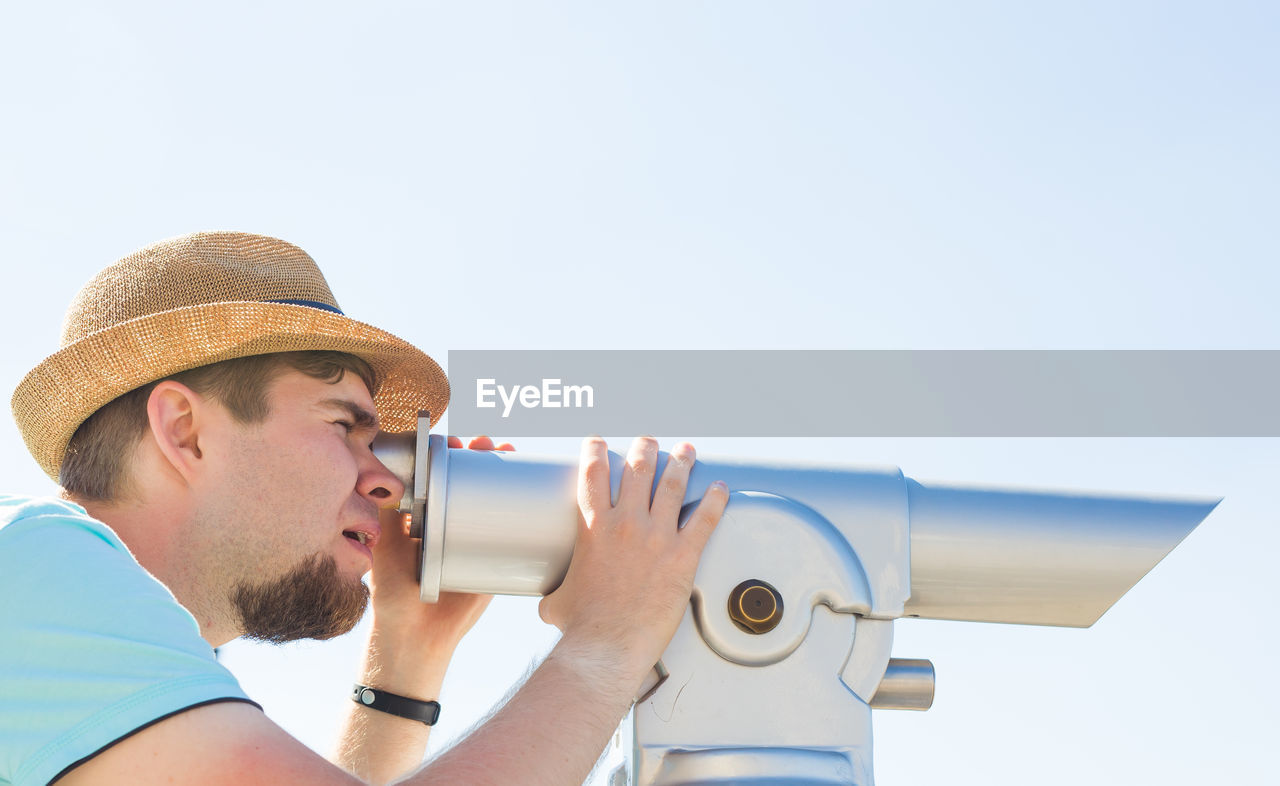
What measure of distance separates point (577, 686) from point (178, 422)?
739 mm

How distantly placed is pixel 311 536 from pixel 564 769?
0.56 meters

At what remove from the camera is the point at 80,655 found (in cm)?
118

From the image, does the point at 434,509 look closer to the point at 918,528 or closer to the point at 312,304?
the point at 312,304

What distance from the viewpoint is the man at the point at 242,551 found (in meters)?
1.16

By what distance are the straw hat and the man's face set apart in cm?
13

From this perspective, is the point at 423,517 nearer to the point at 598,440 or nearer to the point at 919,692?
the point at 598,440

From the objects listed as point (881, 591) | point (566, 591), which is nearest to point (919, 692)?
point (881, 591)

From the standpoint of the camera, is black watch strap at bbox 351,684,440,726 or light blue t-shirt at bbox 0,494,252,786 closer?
light blue t-shirt at bbox 0,494,252,786

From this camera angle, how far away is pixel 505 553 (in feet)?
5.25

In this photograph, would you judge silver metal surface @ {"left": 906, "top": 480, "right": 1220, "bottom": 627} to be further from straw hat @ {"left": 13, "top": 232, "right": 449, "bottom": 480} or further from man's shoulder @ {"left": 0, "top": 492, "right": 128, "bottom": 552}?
man's shoulder @ {"left": 0, "top": 492, "right": 128, "bottom": 552}

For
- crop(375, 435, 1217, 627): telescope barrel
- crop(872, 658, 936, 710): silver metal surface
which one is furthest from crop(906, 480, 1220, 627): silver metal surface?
crop(872, 658, 936, 710): silver metal surface

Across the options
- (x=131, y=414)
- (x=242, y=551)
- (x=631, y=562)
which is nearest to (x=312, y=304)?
(x=131, y=414)

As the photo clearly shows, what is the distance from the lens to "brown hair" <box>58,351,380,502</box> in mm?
1732

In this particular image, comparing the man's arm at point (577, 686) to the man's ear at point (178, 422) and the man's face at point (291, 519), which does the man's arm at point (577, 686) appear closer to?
the man's face at point (291, 519)
